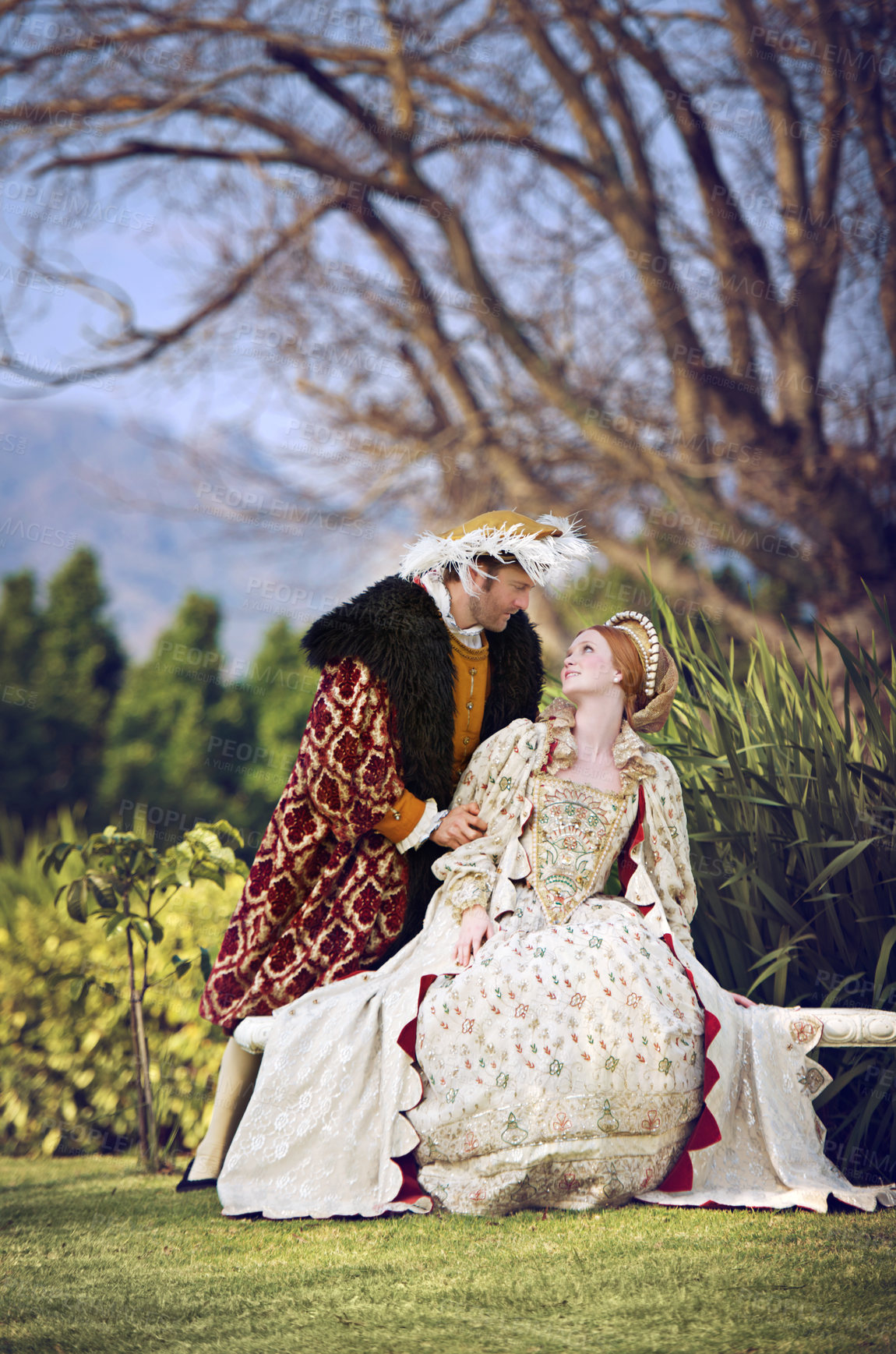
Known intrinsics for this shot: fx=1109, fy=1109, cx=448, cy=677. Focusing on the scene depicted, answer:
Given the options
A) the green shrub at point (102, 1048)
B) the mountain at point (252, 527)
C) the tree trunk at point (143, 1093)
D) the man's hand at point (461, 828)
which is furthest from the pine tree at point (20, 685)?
the man's hand at point (461, 828)

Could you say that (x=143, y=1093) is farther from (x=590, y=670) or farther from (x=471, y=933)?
(x=590, y=670)

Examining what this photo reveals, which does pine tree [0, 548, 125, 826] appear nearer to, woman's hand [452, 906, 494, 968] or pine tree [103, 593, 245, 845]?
pine tree [103, 593, 245, 845]

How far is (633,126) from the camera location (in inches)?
307

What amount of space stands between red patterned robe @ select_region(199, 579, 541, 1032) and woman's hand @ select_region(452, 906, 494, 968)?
0.34 meters

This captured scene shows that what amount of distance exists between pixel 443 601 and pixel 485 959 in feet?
3.36

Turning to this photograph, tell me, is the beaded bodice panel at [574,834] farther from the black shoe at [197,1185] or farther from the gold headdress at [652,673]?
the black shoe at [197,1185]

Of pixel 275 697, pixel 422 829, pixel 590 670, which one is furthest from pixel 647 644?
pixel 275 697

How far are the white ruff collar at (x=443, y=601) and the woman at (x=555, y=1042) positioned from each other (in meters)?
0.33

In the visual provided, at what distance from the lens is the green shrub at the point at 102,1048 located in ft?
13.1

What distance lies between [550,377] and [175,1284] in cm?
656

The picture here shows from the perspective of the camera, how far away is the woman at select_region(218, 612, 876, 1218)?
255 centimetres

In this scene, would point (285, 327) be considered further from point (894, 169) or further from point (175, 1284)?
point (175, 1284)

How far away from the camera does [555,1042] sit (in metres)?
2.55

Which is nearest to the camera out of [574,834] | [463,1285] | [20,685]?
[463,1285]
